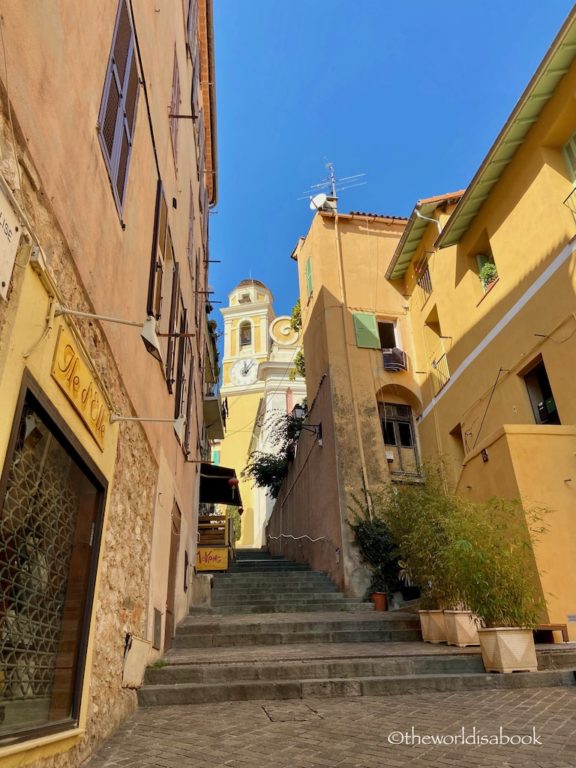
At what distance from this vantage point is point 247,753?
3.38 m

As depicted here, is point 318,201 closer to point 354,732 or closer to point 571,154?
point 571,154

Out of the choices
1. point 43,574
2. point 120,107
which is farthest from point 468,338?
point 43,574

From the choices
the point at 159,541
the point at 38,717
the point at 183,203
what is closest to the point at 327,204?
the point at 183,203

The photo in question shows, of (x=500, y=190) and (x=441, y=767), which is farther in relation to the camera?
(x=500, y=190)

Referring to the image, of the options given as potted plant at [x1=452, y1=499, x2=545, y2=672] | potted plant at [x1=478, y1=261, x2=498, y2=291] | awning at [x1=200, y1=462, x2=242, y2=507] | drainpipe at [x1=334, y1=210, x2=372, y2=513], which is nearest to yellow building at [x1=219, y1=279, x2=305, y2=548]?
awning at [x1=200, y1=462, x2=242, y2=507]

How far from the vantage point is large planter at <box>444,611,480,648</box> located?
662 centimetres

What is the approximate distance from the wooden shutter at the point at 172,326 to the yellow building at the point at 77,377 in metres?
0.88

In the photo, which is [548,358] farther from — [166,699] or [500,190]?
[166,699]

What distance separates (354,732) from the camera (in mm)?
3775

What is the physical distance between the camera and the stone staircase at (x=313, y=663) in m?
5.05

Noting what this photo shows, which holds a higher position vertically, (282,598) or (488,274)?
(488,274)

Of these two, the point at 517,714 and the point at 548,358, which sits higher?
the point at 548,358

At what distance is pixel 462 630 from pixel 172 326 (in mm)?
5476

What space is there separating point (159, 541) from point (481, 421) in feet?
26.4
